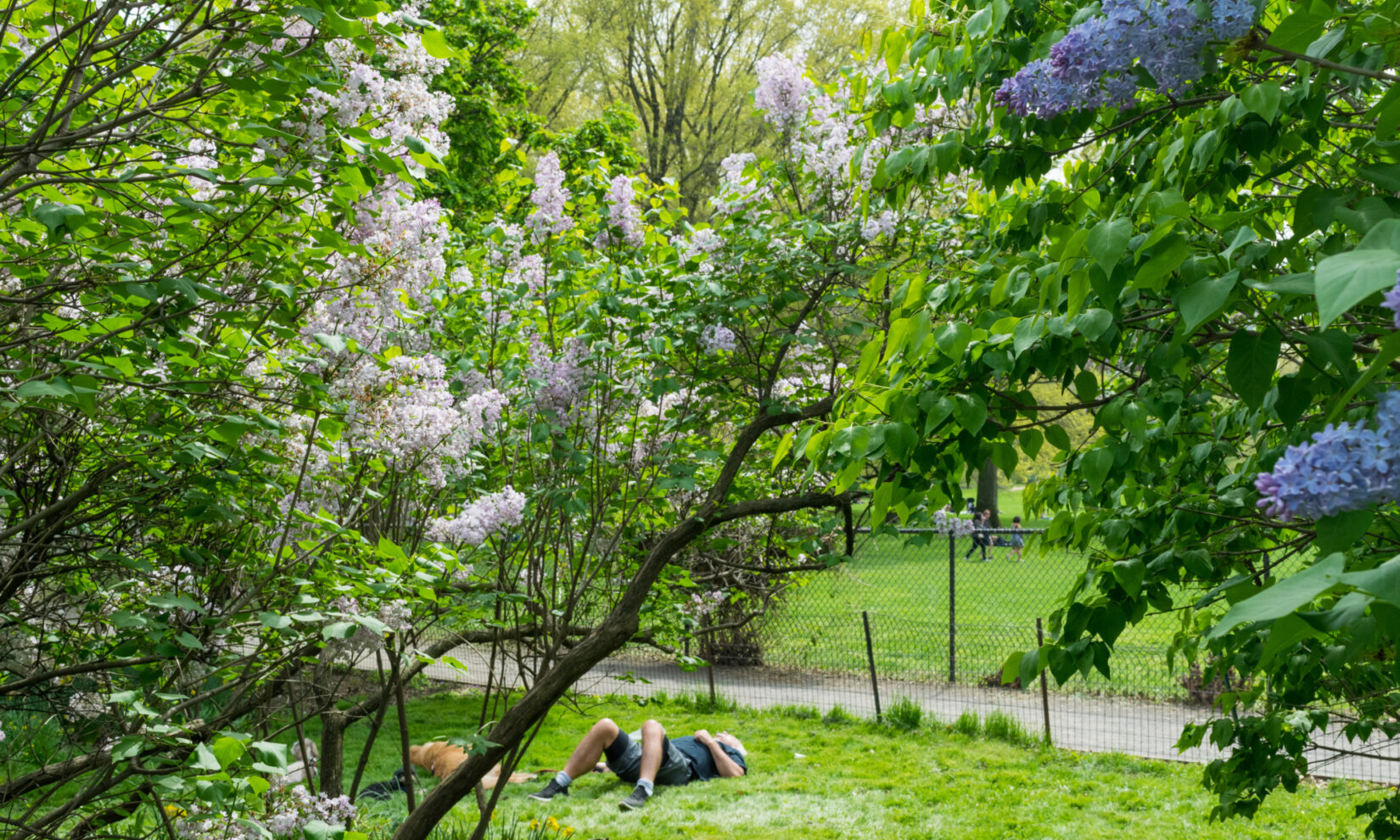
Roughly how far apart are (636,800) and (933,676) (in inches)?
172

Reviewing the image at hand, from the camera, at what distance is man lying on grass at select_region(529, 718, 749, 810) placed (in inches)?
282

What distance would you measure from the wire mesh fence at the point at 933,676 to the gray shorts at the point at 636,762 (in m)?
0.53

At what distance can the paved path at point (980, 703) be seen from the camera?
7.60m

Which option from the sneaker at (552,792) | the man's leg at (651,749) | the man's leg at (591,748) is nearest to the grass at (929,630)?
the man's leg at (651,749)

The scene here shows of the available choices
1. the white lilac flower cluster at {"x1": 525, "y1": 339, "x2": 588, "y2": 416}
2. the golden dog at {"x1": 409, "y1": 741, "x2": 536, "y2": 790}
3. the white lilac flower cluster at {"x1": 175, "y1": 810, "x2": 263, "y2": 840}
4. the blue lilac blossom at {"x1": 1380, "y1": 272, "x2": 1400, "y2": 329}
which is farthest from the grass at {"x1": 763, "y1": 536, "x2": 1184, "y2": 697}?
the blue lilac blossom at {"x1": 1380, "y1": 272, "x2": 1400, "y2": 329}

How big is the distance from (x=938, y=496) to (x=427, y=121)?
2.11m

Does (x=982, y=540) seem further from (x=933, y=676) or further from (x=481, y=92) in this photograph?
(x=481, y=92)

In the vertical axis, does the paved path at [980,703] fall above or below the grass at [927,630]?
below

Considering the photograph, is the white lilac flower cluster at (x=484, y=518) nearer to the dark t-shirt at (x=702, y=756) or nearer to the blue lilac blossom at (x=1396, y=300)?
the blue lilac blossom at (x=1396, y=300)

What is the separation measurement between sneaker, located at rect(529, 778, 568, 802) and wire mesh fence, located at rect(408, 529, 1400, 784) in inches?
39.6

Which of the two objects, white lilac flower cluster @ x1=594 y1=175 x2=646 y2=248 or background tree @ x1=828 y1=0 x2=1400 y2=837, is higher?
white lilac flower cluster @ x1=594 y1=175 x2=646 y2=248

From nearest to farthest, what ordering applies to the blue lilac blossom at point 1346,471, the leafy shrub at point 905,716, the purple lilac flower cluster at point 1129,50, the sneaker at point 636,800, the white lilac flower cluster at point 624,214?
the blue lilac blossom at point 1346,471
the purple lilac flower cluster at point 1129,50
the white lilac flower cluster at point 624,214
the sneaker at point 636,800
the leafy shrub at point 905,716

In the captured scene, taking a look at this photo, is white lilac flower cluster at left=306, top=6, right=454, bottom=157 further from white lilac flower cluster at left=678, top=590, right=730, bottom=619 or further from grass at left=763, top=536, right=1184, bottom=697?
grass at left=763, top=536, right=1184, bottom=697

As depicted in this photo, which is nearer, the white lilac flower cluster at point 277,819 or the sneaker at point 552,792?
the white lilac flower cluster at point 277,819
